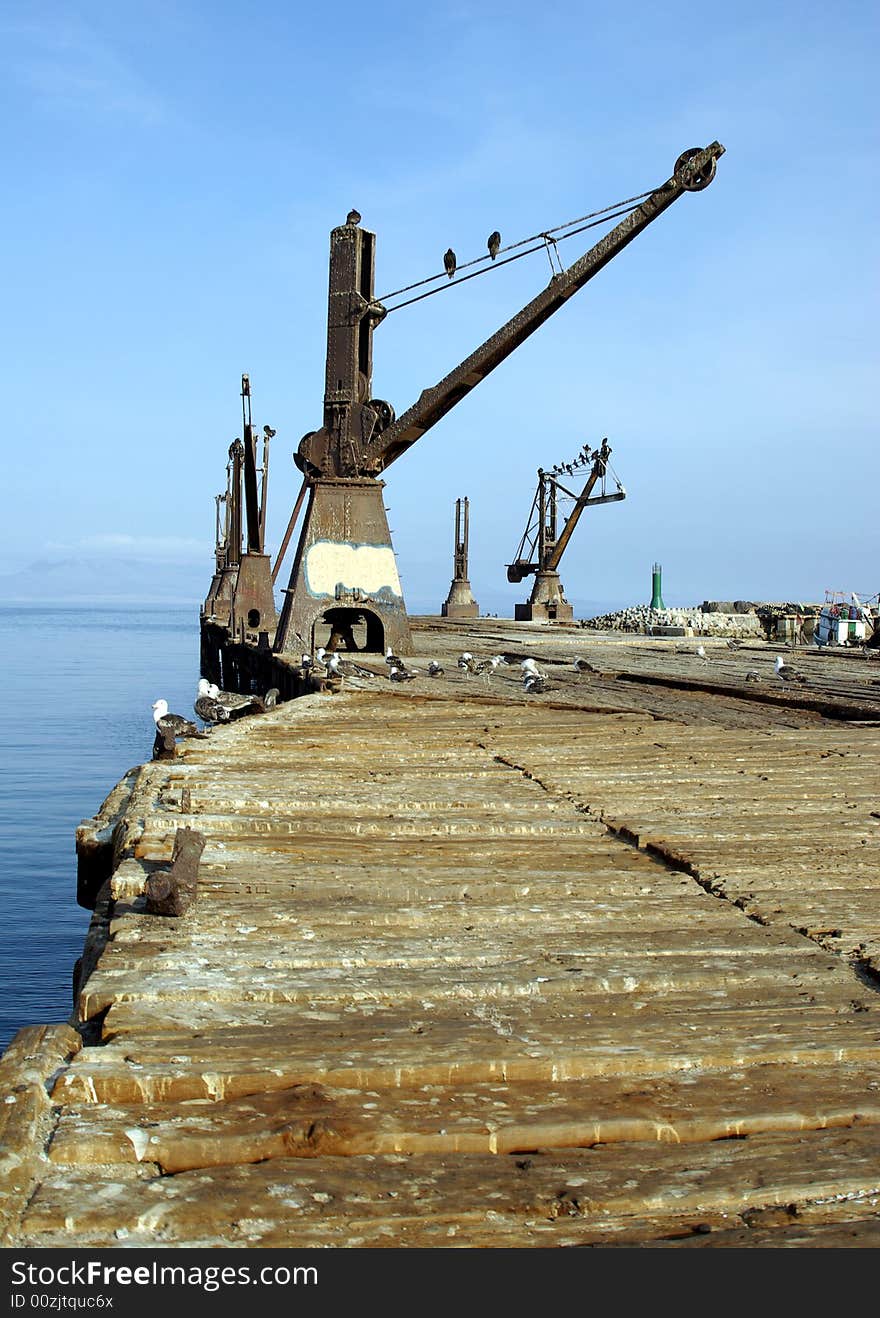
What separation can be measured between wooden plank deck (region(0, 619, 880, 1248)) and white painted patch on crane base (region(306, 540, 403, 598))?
45.2 feet

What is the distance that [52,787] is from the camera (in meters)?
26.6

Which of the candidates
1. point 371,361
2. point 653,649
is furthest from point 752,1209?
point 653,649

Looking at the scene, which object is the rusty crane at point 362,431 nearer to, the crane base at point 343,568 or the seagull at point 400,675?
the crane base at point 343,568

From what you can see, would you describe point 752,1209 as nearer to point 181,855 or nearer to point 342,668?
point 181,855

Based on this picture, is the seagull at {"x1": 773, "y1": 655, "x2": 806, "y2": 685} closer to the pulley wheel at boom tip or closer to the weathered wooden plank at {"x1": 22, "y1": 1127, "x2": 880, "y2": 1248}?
the pulley wheel at boom tip

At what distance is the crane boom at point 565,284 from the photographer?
22.0 metres

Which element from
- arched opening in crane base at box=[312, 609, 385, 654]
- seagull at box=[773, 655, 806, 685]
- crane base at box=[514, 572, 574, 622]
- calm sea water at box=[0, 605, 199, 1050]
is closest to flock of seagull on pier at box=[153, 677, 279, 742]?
calm sea water at box=[0, 605, 199, 1050]

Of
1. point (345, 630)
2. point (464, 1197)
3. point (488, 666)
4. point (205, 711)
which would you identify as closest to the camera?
point (464, 1197)

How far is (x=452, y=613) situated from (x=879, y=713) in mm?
40186

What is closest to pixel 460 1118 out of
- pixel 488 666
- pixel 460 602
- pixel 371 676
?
pixel 371 676

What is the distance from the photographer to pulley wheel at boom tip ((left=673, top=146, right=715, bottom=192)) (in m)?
22.1

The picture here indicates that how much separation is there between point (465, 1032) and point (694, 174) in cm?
2151

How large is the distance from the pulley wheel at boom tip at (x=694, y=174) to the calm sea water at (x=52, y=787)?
16091 millimetres

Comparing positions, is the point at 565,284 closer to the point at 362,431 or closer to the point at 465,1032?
the point at 362,431
